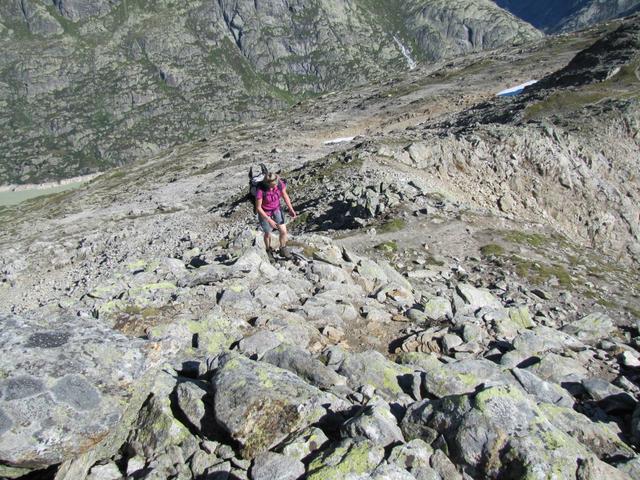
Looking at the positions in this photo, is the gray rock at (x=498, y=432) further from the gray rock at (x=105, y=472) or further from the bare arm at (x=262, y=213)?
the bare arm at (x=262, y=213)

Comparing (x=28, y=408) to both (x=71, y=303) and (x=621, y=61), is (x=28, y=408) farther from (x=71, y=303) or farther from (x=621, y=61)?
(x=621, y=61)

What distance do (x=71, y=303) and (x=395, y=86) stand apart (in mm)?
97330

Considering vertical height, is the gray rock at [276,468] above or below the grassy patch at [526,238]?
above

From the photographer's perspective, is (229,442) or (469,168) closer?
(229,442)

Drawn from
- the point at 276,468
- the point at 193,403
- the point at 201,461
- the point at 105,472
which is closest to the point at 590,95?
the point at 193,403

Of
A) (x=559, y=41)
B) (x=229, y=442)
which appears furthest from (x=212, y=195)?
(x=559, y=41)

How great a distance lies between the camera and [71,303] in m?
13.4

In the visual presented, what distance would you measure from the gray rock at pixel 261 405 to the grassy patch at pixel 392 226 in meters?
15.5

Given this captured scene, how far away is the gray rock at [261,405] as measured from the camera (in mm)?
6744

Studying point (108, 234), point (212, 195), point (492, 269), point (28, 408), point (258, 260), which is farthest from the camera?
point (212, 195)

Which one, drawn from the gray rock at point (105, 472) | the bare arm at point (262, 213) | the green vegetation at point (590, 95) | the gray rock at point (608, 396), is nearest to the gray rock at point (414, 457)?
the gray rock at point (105, 472)

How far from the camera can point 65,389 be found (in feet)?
22.9

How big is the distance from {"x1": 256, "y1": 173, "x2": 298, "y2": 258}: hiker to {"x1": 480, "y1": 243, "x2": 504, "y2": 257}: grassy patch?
30.7 feet

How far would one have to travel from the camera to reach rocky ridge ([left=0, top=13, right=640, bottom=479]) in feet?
21.2
